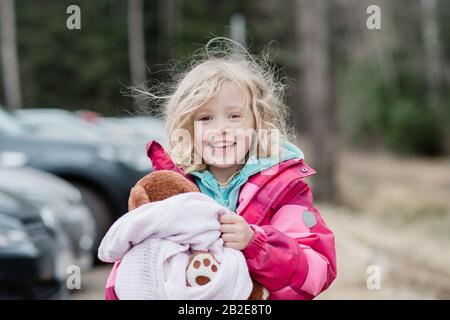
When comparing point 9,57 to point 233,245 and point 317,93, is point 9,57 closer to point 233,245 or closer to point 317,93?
point 317,93

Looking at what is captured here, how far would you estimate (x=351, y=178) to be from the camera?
2345cm

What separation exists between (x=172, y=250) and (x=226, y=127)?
1.61ft

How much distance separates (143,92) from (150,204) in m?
0.69

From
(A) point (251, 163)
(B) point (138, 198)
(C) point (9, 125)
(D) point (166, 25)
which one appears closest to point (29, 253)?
(A) point (251, 163)

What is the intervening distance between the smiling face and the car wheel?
6.14 meters

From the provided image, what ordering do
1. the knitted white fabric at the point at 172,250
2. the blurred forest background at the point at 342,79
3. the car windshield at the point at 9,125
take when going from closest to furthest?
the knitted white fabric at the point at 172,250 → the car windshield at the point at 9,125 → the blurred forest background at the point at 342,79

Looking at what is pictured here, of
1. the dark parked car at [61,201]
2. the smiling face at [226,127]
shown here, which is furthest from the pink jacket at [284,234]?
the dark parked car at [61,201]

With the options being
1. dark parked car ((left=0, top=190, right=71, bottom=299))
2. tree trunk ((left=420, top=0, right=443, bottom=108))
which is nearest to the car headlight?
dark parked car ((left=0, top=190, right=71, bottom=299))

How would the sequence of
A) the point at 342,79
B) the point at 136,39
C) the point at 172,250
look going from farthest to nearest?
1. the point at 136,39
2. the point at 342,79
3. the point at 172,250

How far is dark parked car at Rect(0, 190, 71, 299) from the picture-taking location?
5.37m

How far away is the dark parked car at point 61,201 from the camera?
258 inches

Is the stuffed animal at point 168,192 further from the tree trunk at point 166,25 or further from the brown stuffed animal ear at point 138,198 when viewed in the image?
the tree trunk at point 166,25

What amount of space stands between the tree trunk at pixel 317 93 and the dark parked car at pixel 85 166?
8880 mm

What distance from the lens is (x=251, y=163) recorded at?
8.87ft
